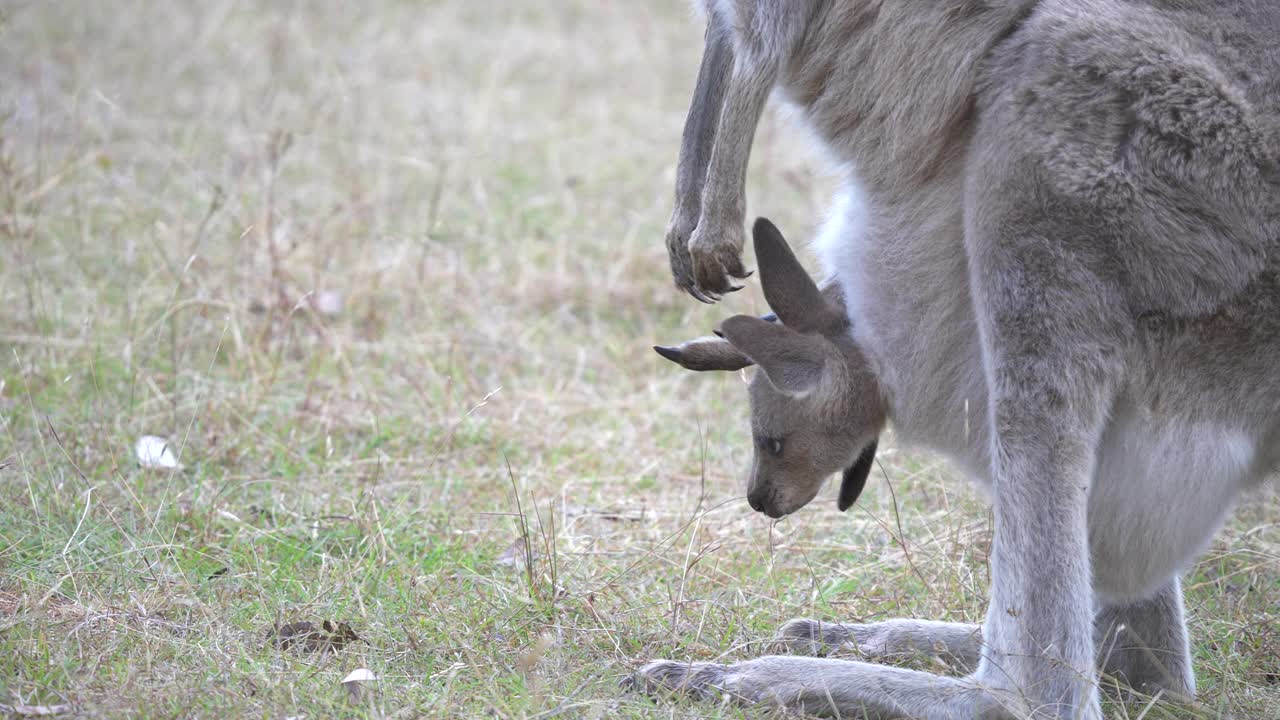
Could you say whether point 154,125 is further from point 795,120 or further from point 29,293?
point 795,120

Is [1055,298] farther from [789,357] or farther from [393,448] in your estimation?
[393,448]

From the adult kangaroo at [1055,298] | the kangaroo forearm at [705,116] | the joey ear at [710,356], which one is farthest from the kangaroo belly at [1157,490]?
the kangaroo forearm at [705,116]

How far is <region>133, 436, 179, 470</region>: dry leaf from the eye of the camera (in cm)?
313

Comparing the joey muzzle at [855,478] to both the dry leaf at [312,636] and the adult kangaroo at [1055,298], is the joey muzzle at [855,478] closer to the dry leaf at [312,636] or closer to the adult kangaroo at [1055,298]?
the adult kangaroo at [1055,298]

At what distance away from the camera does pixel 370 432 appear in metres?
3.59

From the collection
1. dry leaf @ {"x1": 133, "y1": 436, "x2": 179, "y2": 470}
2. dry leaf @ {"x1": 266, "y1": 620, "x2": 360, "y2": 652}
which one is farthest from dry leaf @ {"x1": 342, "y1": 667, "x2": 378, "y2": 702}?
dry leaf @ {"x1": 133, "y1": 436, "x2": 179, "y2": 470}

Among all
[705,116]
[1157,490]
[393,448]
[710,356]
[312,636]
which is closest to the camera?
[1157,490]

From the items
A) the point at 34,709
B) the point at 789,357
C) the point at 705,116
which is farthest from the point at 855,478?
the point at 34,709

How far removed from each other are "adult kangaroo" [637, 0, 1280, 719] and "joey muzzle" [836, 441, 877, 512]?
19 cm

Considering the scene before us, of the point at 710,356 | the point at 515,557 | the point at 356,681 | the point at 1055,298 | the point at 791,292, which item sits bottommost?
the point at 515,557

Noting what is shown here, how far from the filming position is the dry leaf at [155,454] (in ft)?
10.3

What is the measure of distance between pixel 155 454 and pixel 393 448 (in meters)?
0.60

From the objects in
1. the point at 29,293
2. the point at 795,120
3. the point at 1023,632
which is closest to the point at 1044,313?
the point at 1023,632

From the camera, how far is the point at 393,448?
11.5 feet
